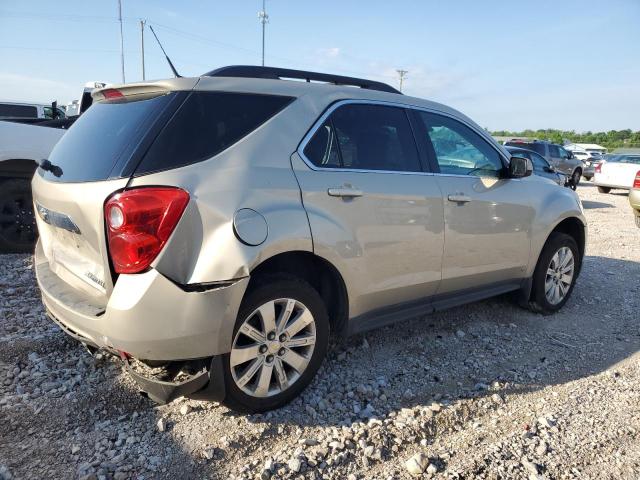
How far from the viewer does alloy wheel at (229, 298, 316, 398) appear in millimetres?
2586

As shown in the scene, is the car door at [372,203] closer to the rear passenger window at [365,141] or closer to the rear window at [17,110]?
the rear passenger window at [365,141]

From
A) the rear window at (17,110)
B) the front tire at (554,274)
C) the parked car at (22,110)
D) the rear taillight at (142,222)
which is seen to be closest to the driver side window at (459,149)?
the front tire at (554,274)

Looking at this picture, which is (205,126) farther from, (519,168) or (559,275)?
(559,275)

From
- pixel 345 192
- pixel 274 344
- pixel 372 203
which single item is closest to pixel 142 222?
pixel 274 344

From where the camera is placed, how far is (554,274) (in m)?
4.51

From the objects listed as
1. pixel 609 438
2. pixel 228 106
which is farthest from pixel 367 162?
pixel 609 438

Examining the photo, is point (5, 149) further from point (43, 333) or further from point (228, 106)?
point (228, 106)

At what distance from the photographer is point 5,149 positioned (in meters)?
5.57

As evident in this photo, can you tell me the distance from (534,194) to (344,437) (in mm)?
2657

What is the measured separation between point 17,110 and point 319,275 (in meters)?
15.6

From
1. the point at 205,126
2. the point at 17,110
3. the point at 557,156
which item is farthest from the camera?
the point at 557,156

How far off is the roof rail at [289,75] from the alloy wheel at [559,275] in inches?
87.4

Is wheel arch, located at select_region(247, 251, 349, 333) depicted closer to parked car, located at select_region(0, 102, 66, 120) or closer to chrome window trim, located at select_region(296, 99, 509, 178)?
chrome window trim, located at select_region(296, 99, 509, 178)

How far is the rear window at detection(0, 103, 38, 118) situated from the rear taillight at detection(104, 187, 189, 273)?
15.2m
